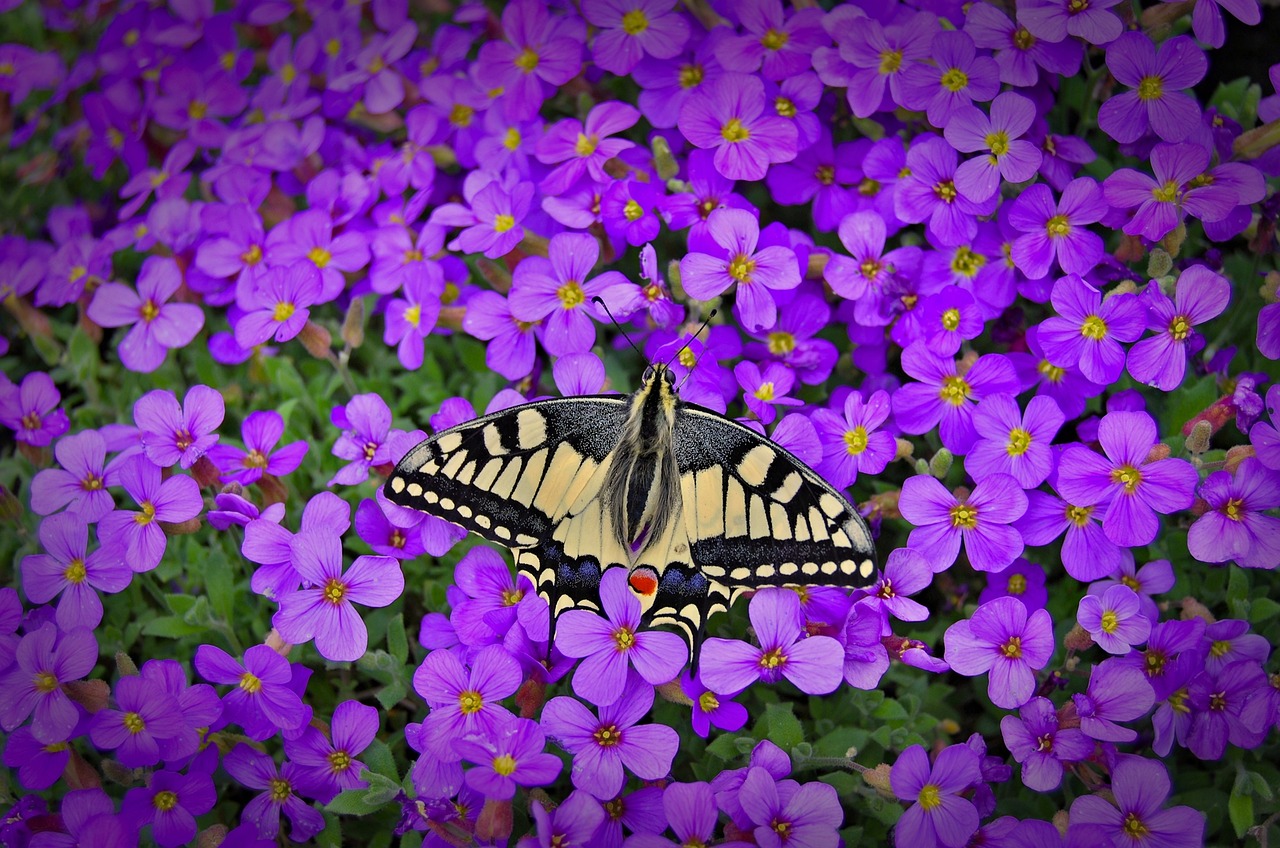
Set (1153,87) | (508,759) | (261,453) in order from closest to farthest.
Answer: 1. (508,759)
2. (1153,87)
3. (261,453)

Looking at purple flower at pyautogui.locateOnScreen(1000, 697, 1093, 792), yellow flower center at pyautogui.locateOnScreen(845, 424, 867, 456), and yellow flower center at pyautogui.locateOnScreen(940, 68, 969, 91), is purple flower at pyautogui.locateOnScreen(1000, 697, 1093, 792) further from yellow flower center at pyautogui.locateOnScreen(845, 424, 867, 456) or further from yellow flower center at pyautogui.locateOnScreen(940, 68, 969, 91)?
yellow flower center at pyautogui.locateOnScreen(940, 68, 969, 91)

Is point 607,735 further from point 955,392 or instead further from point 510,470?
point 955,392

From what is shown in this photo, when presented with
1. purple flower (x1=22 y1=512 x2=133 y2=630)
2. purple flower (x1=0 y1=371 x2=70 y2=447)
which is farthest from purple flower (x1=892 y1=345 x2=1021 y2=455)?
purple flower (x1=0 y1=371 x2=70 y2=447)

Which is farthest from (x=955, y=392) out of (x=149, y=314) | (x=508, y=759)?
(x=149, y=314)

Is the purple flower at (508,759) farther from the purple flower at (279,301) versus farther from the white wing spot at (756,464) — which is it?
the purple flower at (279,301)

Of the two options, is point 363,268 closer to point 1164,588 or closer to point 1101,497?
point 1101,497

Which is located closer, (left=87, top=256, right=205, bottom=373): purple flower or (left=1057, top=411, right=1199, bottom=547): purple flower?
(left=1057, top=411, right=1199, bottom=547): purple flower
